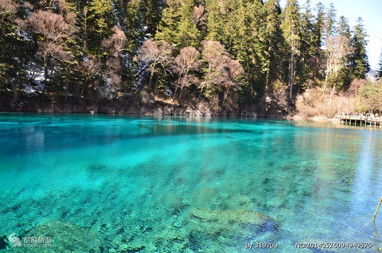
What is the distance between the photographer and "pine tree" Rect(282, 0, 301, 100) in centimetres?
5477

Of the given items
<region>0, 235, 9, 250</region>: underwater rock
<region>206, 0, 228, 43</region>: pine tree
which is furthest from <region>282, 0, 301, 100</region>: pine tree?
<region>0, 235, 9, 250</region>: underwater rock

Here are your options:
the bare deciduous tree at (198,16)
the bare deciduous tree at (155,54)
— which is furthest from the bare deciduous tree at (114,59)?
the bare deciduous tree at (198,16)

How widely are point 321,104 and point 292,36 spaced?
14402 mm

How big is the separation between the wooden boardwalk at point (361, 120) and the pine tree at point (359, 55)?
16126 mm

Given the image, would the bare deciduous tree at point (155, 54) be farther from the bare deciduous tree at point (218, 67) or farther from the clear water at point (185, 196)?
the clear water at point (185, 196)

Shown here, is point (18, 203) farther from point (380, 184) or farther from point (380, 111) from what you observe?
point (380, 111)

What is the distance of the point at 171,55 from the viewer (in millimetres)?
40750

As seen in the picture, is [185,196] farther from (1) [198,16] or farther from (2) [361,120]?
(2) [361,120]

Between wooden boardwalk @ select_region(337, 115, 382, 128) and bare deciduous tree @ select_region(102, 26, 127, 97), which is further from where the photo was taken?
wooden boardwalk @ select_region(337, 115, 382, 128)

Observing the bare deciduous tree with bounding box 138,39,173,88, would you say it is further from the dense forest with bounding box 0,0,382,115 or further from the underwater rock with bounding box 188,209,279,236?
the underwater rock with bounding box 188,209,279,236

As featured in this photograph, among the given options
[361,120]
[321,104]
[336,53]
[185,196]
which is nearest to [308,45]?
[336,53]

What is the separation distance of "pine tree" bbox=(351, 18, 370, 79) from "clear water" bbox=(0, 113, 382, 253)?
5276cm

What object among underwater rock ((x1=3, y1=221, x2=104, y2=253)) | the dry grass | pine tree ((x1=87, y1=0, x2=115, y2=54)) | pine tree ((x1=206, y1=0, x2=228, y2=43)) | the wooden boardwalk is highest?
pine tree ((x1=206, y1=0, x2=228, y2=43))

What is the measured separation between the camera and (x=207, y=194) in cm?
795
